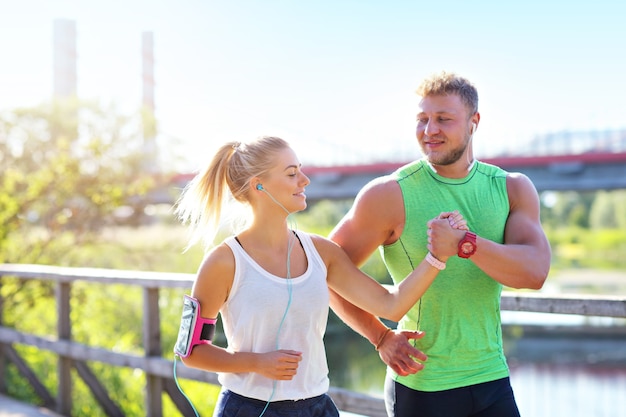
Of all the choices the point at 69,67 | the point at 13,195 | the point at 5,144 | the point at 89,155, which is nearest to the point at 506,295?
the point at 13,195

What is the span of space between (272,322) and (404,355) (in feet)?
1.26

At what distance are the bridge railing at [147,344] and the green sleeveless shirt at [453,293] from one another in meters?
0.50

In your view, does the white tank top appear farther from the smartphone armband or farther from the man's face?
the man's face

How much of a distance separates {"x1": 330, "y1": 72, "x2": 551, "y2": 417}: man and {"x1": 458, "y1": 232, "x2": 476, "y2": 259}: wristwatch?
51mm

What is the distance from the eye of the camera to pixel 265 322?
194 cm

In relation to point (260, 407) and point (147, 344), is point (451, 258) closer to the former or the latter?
point (260, 407)

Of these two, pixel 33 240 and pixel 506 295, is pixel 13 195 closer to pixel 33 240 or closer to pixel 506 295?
pixel 33 240

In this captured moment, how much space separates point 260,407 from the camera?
1.97 meters

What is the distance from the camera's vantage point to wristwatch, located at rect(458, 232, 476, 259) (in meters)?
1.92

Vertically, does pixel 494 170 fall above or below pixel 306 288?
above

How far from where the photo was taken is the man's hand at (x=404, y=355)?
2.05 metres

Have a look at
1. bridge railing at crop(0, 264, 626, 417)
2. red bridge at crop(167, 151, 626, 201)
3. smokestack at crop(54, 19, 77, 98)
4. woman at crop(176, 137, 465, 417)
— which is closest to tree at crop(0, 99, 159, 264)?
bridge railing at crop(0, 264, 626, 417)

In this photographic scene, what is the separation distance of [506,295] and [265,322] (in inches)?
41.8

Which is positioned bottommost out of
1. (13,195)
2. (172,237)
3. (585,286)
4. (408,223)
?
(585,286)
